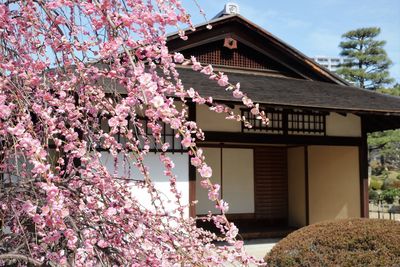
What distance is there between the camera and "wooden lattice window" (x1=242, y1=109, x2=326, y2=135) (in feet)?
29.1

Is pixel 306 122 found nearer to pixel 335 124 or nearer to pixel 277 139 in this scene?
pixel 335 124

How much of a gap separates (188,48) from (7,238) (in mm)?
7472

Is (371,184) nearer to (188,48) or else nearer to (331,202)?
(331,202)

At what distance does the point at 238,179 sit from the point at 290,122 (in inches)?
95.3

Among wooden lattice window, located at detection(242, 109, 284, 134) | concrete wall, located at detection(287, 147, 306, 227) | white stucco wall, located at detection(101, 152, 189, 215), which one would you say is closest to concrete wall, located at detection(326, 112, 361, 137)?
wooden lattice window, located at detection(242, 109, 284, 134)

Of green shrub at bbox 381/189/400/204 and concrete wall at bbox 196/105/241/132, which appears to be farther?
green shrub at bbox 381/189/400/204

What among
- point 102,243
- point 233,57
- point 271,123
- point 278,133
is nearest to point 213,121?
point 271,123

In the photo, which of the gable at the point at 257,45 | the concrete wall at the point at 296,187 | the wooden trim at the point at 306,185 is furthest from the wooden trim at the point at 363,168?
the gable at the point at 257,45

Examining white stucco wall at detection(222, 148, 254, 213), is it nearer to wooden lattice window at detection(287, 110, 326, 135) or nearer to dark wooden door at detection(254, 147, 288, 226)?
dark wooden door at detection(254, 147, 288, 226)

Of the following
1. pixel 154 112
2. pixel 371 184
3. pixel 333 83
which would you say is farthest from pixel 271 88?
pixel 371 184

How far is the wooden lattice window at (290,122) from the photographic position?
888cm

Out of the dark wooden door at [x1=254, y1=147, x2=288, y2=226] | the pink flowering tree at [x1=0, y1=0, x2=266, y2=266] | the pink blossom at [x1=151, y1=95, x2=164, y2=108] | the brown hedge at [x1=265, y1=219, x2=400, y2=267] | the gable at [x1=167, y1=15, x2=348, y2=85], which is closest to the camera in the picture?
the pink blossom at [x1=151, y1=95, x2=164, y2=108]

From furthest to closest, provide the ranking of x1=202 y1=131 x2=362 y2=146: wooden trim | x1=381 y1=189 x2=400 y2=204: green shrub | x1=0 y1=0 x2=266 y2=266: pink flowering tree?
x1=381 y1=189 x2=400 y2=204: green shrub
x1=202 y1=131 x2=362 y2=146: wooden trim
x1=0 y1=0 x2=266 y2=266: pink flowering tree

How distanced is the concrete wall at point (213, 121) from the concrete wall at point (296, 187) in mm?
3275
